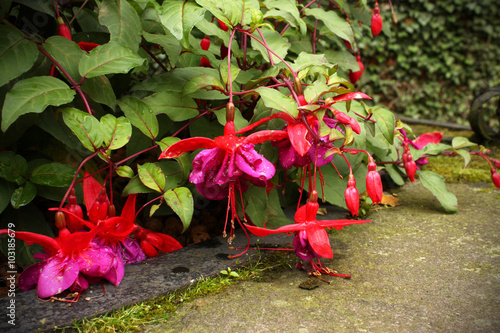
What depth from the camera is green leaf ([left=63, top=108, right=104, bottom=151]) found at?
0.94 m

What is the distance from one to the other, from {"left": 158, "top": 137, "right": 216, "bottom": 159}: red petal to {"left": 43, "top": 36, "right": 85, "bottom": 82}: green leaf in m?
0.35

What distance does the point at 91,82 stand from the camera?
1.10 m

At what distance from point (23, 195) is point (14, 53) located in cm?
35

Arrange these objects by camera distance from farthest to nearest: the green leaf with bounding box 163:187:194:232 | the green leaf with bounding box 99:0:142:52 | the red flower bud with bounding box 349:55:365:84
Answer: the red flower bud with bounding box 349:55:365:84, the green leaf with bounding box 99:0:142:52, the green leaf with bounding box 163:187:194:232

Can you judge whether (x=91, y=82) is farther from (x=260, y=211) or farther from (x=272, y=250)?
(x=272, y=250)

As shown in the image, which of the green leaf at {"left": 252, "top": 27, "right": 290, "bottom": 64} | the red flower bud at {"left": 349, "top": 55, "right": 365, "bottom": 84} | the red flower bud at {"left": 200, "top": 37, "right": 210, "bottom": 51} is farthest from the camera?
the red flower bud at {"left": 349, "top": 55, "right": 365, "bottom": 84}

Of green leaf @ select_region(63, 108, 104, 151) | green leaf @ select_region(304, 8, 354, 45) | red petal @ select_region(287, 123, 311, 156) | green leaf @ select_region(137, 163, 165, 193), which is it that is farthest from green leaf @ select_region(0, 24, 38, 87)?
green leaf @ select_region(304, 8, 354, 45)

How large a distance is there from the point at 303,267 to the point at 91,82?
757 mm

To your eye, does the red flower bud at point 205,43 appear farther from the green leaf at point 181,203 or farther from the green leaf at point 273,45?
the green leaf at point 181,203

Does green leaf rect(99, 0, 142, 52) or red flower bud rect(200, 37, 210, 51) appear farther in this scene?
red flower bud rect(200, 37, 210, 51)

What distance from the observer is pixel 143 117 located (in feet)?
3.61

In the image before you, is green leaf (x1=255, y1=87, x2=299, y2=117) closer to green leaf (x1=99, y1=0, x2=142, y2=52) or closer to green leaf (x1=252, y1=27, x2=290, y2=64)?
green leaf (x1=252, y1=27, x2=290, y2=64)

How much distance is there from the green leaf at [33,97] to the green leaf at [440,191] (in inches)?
50.8

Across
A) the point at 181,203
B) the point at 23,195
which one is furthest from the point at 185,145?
the point at 23,195
